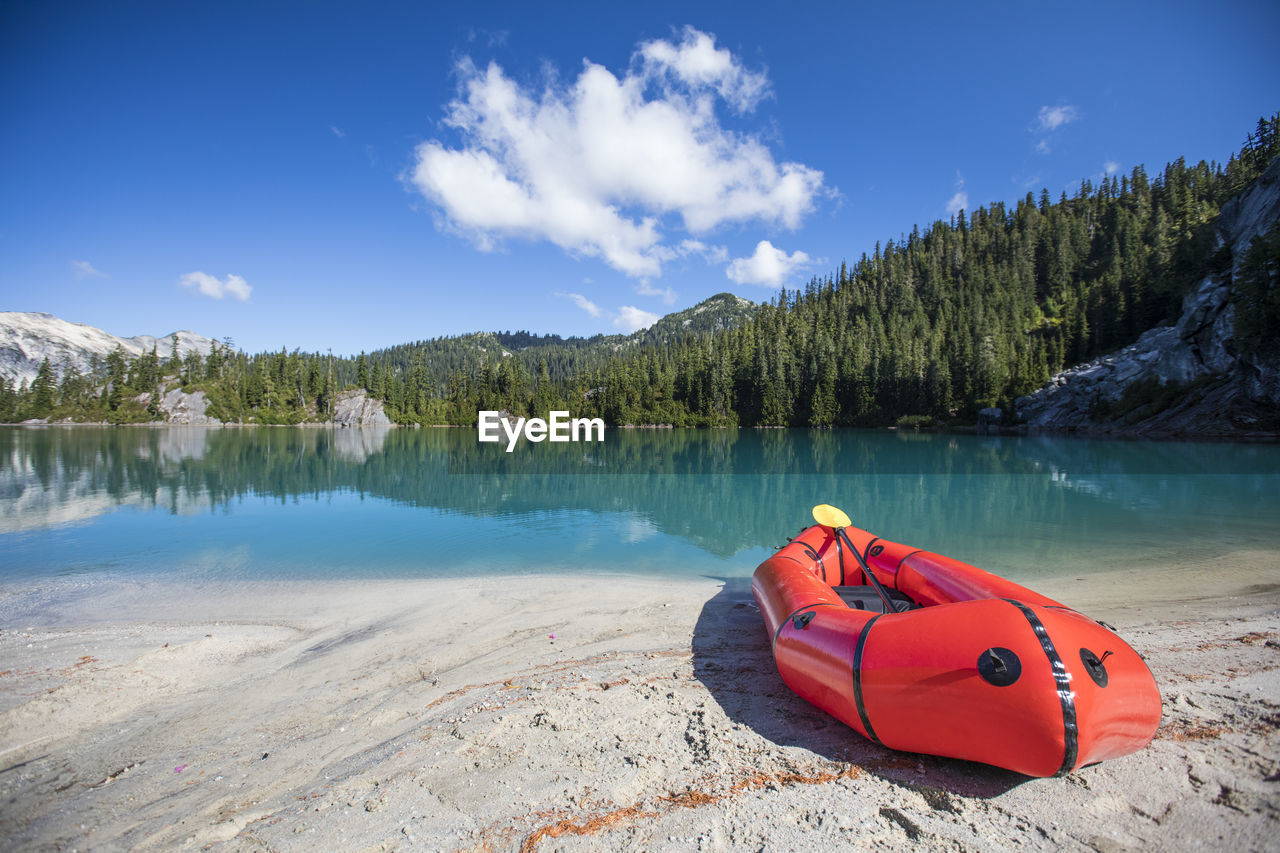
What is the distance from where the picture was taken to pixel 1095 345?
72375 millimetres

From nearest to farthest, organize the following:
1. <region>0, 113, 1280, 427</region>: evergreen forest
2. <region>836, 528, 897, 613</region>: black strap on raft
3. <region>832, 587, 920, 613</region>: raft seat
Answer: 1. <region>836, 528, 897, 613</region>: black strap on raft
2. <region>832, 587, 920, 613</region>: raft seat
3. <region>0, 113, 1280, 427</region>: evergreen forest

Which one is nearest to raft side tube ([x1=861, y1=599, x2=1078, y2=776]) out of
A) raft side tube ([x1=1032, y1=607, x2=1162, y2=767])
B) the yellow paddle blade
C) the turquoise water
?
raft side tube ([x1=1032, y1=607, x2=1162, y2=767])

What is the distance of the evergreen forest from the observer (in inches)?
2842

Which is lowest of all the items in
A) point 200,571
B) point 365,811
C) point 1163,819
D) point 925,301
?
point 200,571

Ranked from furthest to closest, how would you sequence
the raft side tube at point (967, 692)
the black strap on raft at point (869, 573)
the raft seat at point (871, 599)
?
1. the raft seat at point (871, 599)
2. the black strap on raft at point (869, 573)
3. the raft side tube at point (967, 692)

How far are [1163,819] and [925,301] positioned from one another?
382 feet

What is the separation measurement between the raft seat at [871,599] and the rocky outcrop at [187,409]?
133544 mm

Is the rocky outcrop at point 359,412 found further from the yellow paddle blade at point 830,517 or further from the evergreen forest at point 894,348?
the yellow paddle blade at point 830,517

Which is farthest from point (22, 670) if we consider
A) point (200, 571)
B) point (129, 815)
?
point (200, 571)

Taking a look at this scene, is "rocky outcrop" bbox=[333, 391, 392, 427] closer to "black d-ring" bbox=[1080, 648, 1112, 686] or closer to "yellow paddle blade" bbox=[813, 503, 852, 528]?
"yellow paddle blade" bbox=[813, 503, 852, 528]

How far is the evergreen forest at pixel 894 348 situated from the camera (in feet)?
237

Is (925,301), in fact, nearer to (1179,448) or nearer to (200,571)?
(1179,448)

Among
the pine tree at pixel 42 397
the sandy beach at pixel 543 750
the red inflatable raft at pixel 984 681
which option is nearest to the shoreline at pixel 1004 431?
the pine tree at pixel 42 397

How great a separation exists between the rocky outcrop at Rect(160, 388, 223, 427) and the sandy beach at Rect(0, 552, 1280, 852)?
128 meters
